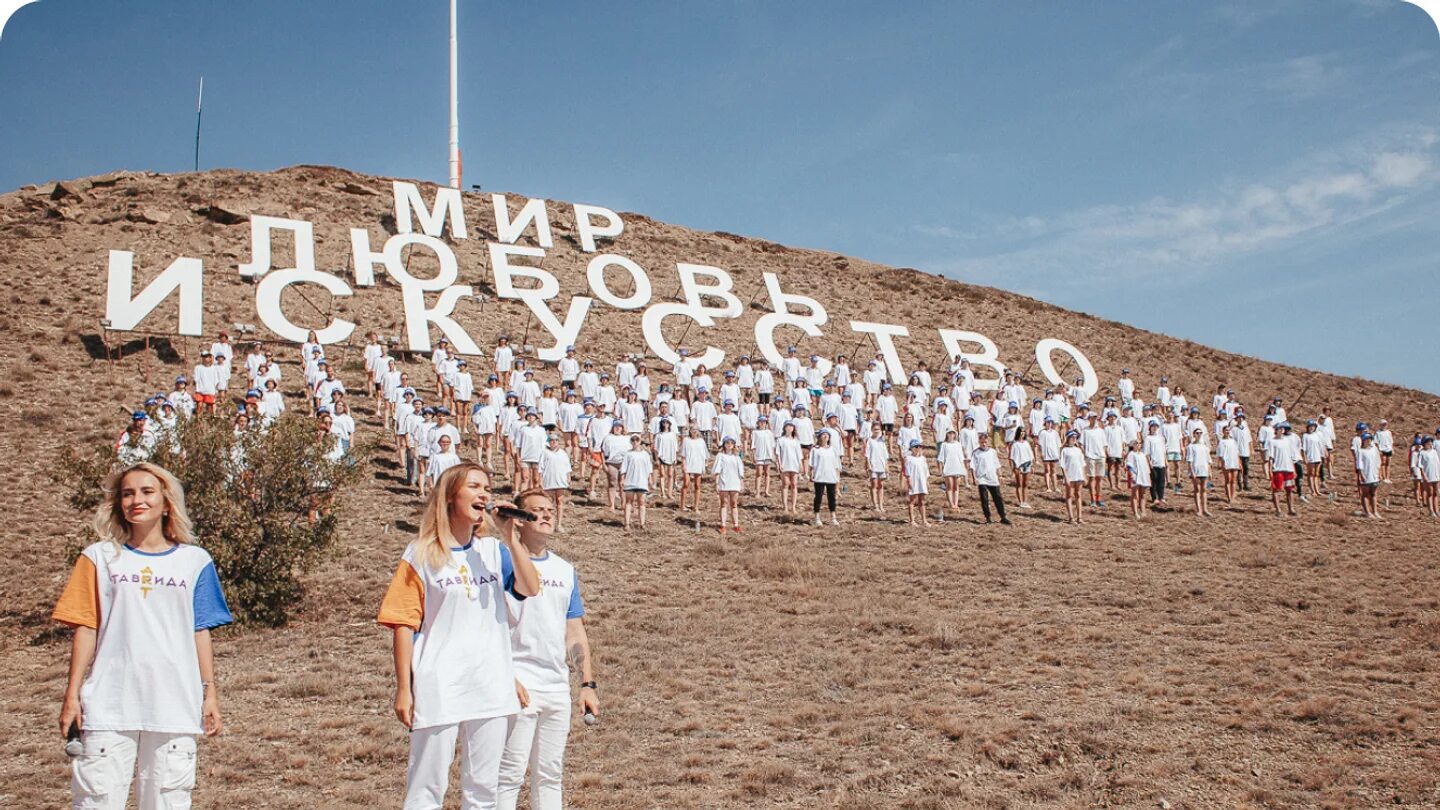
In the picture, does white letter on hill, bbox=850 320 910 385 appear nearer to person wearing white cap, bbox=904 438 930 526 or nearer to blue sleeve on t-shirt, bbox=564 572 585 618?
person wearing white cap, bbox=904 438 930 526

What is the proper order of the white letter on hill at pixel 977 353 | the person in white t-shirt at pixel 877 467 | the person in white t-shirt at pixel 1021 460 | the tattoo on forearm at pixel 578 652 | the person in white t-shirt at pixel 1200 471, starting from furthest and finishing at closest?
the white letter on hill at pixel 977 353 → the person in white t-shirt at pixel 1200 471 → the person in white t-shirt at pixel 1021 460 → the person in white t-shirt at pixel 877 467 → the tattoo on forearm at pixel 578 652

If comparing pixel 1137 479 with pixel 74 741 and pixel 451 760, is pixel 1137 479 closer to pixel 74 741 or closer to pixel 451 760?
pixel 451 760

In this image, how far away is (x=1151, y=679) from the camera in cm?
991

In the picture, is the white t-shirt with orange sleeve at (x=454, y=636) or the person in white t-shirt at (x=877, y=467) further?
the person in white t-shirt at (x=877, y=467)

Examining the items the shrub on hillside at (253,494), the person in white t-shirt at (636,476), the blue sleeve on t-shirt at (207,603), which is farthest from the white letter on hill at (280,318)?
the blue sleeve on t-shirt at (207,603)

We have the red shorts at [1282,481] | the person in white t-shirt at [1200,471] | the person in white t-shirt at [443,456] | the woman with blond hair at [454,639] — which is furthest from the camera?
the red shorts at [1282,481]

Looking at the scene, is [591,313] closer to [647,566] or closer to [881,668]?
[647,566]

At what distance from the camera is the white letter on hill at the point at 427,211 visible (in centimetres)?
3750

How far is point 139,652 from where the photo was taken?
4.34 meters

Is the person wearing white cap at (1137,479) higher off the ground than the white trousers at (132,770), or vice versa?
the person wearing white cap at (1137,479)

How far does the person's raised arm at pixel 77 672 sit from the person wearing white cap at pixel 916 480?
1529 centimetres

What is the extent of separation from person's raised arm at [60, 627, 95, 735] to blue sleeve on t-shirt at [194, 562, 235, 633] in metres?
0.40

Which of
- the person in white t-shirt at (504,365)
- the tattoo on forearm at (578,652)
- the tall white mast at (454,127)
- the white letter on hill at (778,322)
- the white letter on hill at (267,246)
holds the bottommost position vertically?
the tattoo on forearm at (578,652)

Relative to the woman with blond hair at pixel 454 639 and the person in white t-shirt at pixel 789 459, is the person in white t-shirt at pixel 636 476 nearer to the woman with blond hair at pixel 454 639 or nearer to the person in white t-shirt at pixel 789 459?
the person in white t-shirt at pixel 789 459
